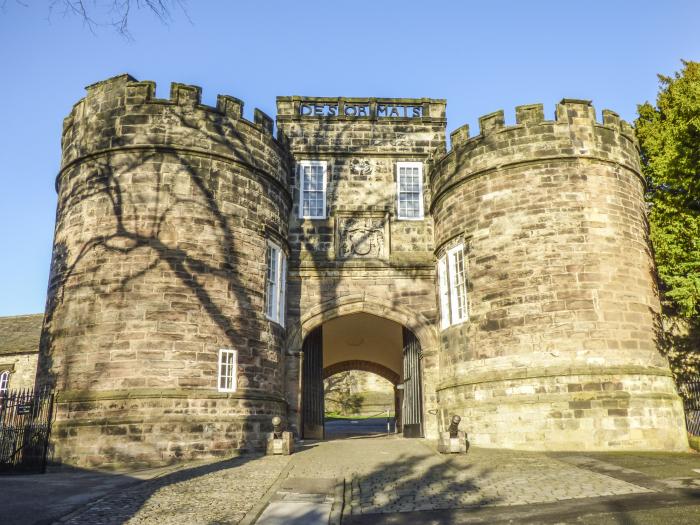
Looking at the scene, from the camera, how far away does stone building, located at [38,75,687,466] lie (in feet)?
38.8

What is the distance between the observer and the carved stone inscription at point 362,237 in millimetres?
16594

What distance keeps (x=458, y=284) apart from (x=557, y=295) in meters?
2.78

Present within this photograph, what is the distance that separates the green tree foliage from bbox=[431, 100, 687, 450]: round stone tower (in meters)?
0.60

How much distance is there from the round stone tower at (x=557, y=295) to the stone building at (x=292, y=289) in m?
0.04

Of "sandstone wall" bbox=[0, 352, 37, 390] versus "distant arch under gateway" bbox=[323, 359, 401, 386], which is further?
"sandstone wall" bbox=[0, 352, 37, 390]

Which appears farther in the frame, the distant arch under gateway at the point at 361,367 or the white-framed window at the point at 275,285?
the distant arch under gateway at the point at 361,367

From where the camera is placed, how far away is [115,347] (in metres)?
11.9

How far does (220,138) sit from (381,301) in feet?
20.7

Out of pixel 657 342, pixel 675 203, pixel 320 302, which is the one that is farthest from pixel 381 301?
pixel 675 203

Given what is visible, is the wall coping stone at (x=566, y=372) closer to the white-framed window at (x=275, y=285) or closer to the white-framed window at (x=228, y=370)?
the white-framed window at (x=275, y=285)

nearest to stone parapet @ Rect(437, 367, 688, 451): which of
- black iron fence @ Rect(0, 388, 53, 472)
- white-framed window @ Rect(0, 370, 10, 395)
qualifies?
black iron fence @ Rect(0, 388, 53, 472)

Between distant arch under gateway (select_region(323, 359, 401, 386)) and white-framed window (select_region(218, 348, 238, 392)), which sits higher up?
distant arch under gateway (select_region(323, 359, 401, 386))

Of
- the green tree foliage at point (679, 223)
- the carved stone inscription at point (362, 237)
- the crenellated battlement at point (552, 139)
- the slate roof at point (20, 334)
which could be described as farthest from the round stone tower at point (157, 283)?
the slate roof at point (20, 334)

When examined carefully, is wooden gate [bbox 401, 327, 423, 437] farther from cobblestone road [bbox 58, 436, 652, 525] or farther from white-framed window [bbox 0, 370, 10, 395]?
white-framed window [bbox 0, 370, 10, 395]
